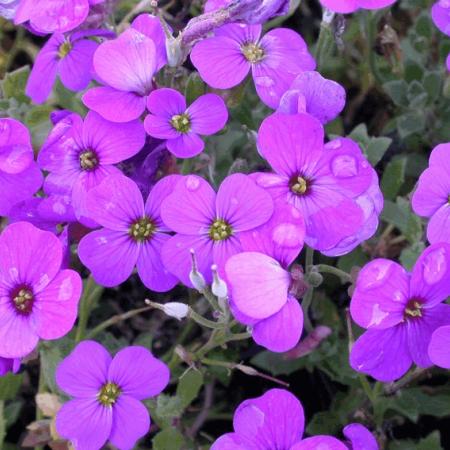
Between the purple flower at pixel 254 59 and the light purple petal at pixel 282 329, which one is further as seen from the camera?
the purple flower at pixel 254 59

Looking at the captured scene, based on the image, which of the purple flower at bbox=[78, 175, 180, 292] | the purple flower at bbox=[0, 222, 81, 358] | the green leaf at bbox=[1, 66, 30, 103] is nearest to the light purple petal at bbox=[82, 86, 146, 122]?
the purple flower at bbox=[78, 175, 180, 292]

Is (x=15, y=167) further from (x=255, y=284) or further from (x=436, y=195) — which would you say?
(x=436, y=195)

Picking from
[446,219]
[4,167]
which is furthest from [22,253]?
[446,219]

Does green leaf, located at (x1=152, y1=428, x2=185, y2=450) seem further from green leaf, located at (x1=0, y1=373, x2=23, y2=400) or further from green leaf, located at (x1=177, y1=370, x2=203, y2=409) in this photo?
green leaf, located at (x1=0, y1=373, x2=23, y2=400)

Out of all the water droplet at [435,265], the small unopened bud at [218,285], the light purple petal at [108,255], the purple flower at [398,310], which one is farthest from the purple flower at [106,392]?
the water droplet at [435,265]

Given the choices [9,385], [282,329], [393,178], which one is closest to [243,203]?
[282,329]

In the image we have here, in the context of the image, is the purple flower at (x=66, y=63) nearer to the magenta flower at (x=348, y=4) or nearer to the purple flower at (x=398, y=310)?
the magenta flower at (x=348, y=4)
